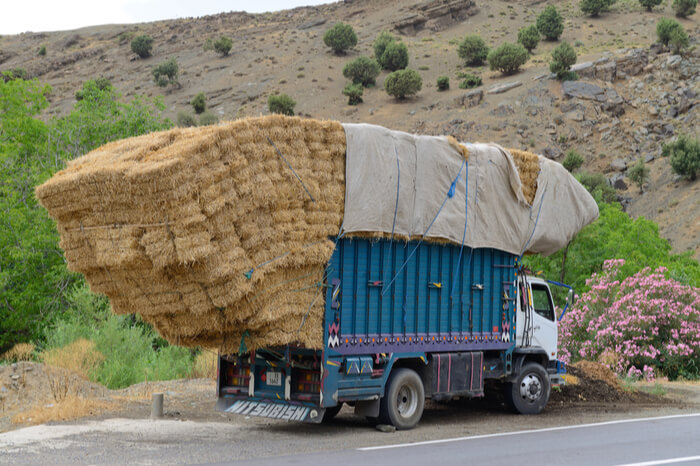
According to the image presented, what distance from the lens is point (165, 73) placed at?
86.0 meters

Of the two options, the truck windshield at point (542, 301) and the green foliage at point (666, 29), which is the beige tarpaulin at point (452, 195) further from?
the green foliage at point (666, 29)

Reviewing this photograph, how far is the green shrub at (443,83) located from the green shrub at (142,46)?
45.1 metres

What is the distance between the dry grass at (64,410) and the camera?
37.0 feet

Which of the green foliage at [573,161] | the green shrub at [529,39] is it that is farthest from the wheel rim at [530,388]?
the green shrub at [529,39]

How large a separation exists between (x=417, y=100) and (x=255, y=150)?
6301 centimetres

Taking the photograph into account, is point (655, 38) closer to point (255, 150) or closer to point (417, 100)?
point (417, 100)

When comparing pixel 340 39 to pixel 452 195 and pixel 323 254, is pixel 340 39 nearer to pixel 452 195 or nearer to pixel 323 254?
pixel 452 195

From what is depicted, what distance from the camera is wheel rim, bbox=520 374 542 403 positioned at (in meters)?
13.0

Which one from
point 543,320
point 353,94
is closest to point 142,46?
point 353,94

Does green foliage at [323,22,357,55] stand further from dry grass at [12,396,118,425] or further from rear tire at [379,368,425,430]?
rear tire at [379,368,425,430]

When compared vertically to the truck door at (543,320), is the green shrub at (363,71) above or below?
above

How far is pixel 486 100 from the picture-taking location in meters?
63.4

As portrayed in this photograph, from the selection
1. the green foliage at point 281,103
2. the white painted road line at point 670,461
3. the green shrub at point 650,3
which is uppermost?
the green shrub at point 650,3

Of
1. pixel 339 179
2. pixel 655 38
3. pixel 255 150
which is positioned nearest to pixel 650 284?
pixel 339 179
